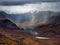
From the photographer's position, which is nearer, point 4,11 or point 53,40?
point 53,40

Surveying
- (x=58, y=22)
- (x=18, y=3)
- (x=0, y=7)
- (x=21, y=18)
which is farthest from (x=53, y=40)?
(x=0, y=7)

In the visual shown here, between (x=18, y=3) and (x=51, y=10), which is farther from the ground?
(x=18, y=3)

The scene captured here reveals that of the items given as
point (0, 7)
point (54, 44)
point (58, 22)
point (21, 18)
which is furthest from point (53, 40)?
point (0, 7)

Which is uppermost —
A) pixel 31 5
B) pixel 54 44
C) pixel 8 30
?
pixel 31 5

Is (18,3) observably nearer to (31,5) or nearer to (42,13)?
(31,5)

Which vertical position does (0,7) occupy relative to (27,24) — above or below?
above

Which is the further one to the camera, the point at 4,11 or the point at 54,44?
the point at 4,11

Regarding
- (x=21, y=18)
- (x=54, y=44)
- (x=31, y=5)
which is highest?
(x=31, y=5)

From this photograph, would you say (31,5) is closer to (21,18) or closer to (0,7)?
(21,18)
